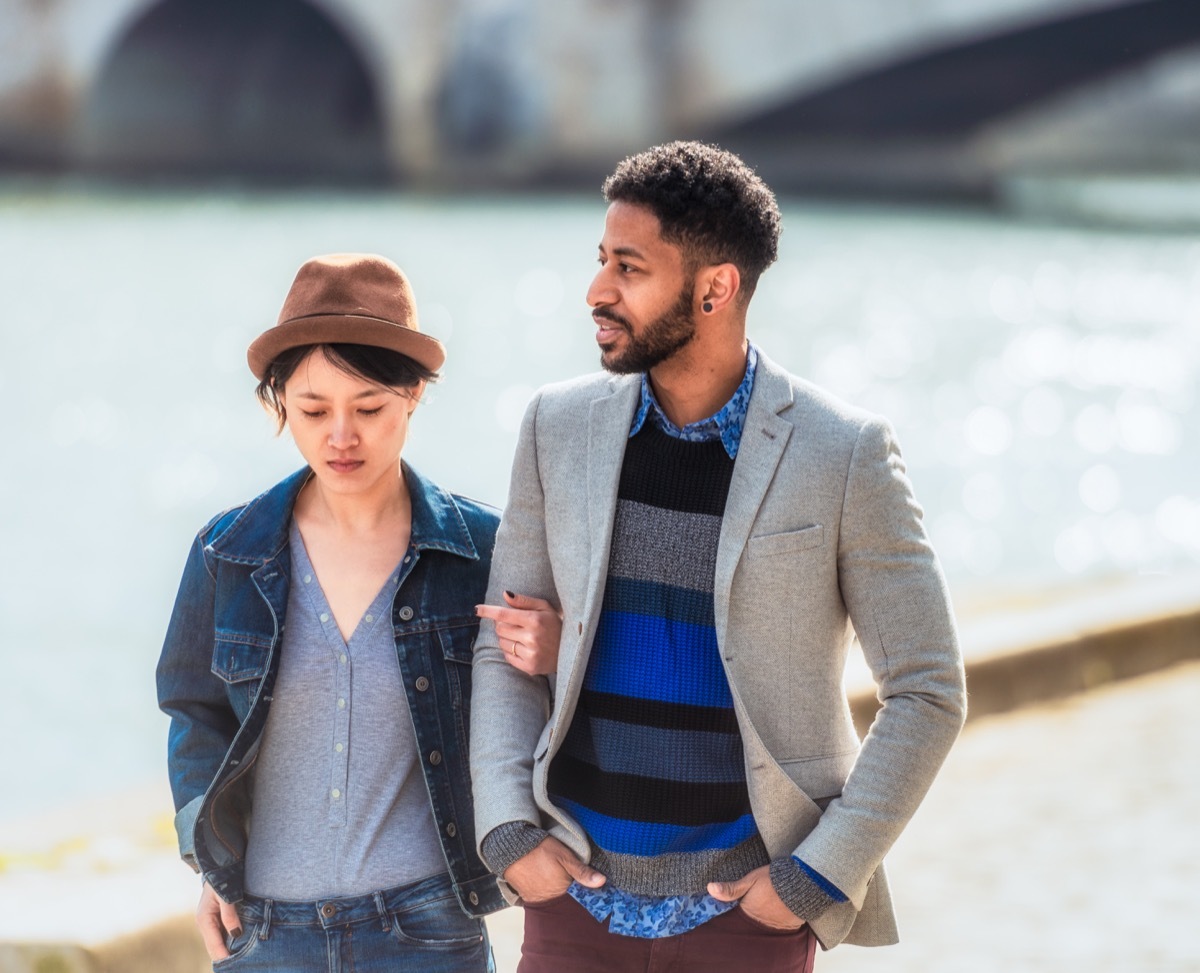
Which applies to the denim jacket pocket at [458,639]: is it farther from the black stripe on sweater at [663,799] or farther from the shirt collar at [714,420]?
the shirt collar at [714,420]

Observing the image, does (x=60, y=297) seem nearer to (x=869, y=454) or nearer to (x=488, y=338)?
(x=488, y=338)

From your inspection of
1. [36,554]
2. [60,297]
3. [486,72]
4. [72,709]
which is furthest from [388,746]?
[486,72]

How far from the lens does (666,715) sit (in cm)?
218

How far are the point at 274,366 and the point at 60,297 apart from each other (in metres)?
14.8

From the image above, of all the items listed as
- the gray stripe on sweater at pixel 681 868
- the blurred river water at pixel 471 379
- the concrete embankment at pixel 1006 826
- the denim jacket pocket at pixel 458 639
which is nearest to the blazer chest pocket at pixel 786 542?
the gray stripe on sweater at pixel 681 868

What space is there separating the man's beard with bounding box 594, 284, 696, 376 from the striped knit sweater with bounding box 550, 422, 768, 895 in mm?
173

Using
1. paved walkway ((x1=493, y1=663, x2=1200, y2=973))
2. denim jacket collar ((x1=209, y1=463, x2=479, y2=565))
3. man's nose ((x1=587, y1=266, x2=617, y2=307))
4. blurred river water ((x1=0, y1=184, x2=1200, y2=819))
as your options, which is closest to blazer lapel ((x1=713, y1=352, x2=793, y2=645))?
man's nose ((x1=587, y1=266, x2=617, y2=307))

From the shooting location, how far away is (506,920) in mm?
3879

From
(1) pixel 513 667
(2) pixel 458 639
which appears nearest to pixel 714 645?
(1) pixel 513 667

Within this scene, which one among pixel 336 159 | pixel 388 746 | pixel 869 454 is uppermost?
pixel 336 159

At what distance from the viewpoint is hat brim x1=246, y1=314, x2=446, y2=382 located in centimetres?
228

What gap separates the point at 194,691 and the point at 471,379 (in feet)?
38.4

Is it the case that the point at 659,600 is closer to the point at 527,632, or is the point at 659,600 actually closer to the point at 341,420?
the point at 527,632

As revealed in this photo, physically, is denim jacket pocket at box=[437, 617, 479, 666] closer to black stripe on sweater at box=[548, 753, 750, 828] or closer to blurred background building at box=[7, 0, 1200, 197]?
black stripe on sweater at box=[548, 753, 750, 828]
